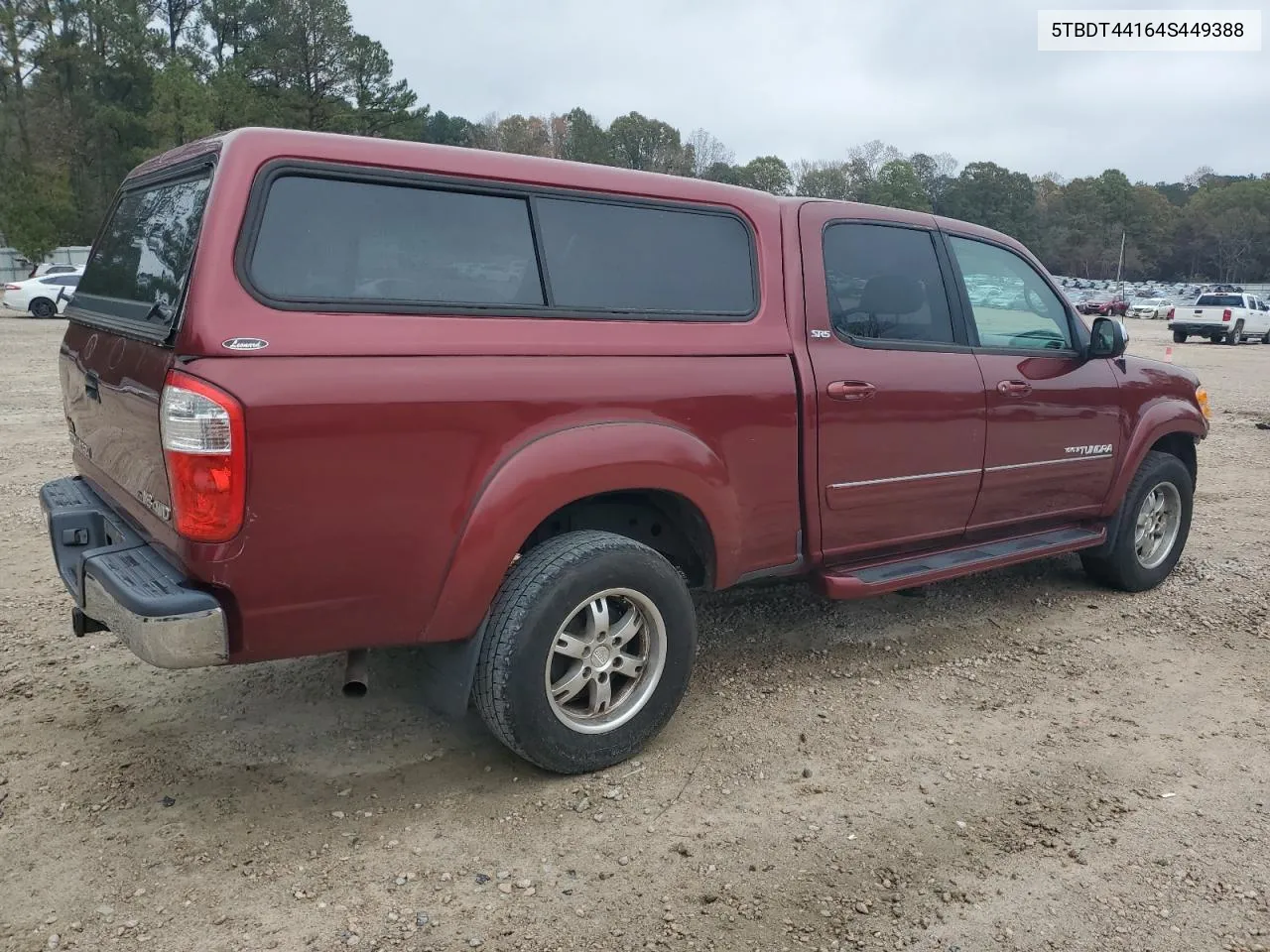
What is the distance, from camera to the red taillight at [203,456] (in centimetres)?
254

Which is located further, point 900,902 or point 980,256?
point 980,256

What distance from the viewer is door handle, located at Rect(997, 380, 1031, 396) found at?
4.43 meters

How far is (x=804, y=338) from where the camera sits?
3.80 metres

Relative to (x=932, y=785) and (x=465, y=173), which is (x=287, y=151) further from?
(x=932, y=785)

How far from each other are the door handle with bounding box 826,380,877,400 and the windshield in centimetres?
229

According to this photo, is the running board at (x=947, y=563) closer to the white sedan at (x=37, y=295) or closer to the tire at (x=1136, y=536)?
the tire at (x=1136, y=536)

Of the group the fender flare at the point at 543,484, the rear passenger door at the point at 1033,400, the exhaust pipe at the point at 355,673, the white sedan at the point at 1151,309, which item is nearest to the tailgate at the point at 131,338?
the exhaust pipe at the point at 355,673

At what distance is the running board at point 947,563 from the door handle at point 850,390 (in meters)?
0.72

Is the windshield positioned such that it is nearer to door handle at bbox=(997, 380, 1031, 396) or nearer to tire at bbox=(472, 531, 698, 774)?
tire at bbox=(472, 531, 698, 774)

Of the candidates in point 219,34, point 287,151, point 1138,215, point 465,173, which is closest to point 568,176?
point 465,173

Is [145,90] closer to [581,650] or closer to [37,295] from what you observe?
[37,295]

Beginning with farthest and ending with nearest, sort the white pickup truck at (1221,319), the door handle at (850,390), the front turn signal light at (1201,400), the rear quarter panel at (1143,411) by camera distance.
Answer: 1. the white pickup truck at (1221,319)
2. the front turn signal light at (1201,400)
3. the rear quarter panel at (1143,411)
4. the door handle at (850,390)

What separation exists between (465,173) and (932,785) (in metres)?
2.54

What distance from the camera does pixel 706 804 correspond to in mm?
3180
